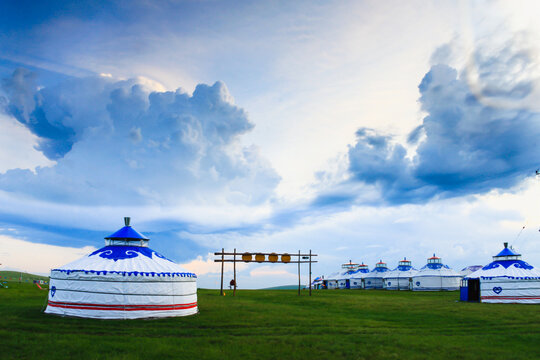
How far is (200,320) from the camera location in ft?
62.7

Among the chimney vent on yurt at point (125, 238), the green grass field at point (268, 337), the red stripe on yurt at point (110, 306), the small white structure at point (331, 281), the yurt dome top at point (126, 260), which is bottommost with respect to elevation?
the small white structure at point (331, 281)

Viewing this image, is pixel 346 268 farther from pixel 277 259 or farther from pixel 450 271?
pixel 277 259

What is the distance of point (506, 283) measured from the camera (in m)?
33.1

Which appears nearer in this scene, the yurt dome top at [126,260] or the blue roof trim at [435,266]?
the yurt dome top at [126,260]

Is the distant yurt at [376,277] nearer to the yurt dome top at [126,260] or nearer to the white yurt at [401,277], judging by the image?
the white yurt at [401,277]

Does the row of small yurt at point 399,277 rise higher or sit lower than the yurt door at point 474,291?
lower

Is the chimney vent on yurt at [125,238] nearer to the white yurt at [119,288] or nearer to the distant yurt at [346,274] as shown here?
the white yurt at [119,288]

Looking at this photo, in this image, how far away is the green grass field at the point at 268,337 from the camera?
12.7 meters

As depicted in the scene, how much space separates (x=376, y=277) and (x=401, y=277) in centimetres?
745

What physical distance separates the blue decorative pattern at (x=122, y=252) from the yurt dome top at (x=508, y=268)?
28728 millimetres

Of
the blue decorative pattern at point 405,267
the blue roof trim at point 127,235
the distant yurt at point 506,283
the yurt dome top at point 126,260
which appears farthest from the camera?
the blue decorative pattern at point 405,267

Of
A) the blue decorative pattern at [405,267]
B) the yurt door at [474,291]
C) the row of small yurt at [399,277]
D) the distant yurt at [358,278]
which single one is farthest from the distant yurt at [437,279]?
the yurt door at [474,291]

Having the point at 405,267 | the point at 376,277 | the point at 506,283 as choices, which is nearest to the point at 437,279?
the point at 405,267

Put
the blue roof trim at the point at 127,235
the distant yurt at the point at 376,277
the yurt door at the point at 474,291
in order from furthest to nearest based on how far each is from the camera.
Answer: the distant yurt at the point at 376,277 < the yurt door at the point at 474,291 < the blue roof trim at the point at 127,235
